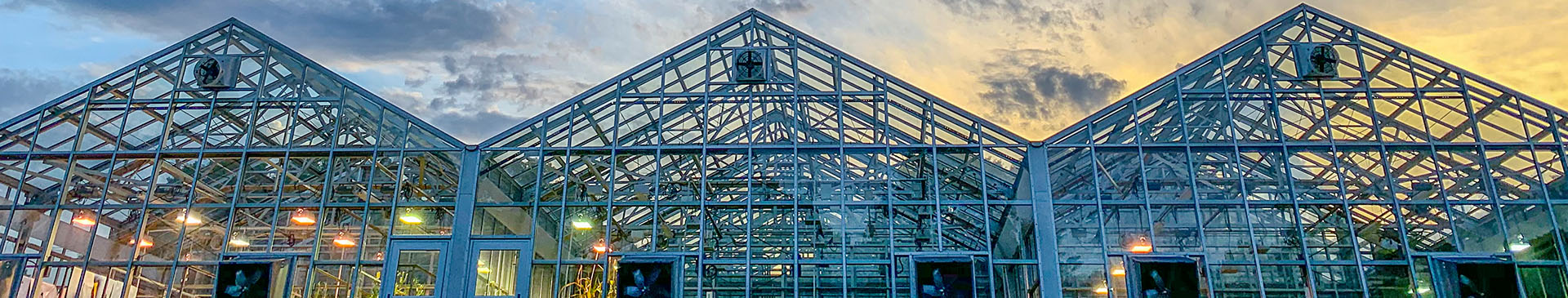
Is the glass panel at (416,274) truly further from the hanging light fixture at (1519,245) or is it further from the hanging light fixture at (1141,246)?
the hanging light fixture at (1519,245)

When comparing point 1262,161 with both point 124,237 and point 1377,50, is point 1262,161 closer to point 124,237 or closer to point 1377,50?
point 1377,50

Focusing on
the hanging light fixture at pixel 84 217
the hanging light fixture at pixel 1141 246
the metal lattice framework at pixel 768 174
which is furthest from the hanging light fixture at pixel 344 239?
the hanging light fixture at pixel 1141 246

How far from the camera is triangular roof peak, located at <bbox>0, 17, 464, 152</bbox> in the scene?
57.4 ft

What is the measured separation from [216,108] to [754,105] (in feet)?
31.4

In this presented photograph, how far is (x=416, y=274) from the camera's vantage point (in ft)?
53.0

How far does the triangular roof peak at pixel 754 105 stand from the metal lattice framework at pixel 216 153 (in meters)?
1.91

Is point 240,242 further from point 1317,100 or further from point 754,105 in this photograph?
point 1317,100

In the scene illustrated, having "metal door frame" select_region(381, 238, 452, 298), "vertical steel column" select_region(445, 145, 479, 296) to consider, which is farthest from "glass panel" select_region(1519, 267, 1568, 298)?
"metal door frame" select_region(381, 238, 452, 298)

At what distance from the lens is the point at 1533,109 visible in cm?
1655

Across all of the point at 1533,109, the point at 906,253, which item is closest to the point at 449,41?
the point at 906,253

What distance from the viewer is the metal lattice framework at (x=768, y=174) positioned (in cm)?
1605

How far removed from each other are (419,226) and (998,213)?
9658mm

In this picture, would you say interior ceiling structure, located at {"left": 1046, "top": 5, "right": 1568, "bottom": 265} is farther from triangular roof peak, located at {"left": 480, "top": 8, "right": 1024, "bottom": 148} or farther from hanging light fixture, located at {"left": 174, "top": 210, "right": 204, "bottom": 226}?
hanging light fixture, located at {"left": 174, "top": 210, "right": 204, "bottom": 226}

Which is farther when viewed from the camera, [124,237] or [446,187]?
[124,237]
